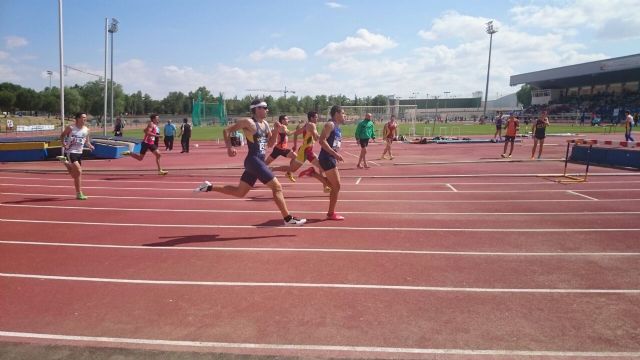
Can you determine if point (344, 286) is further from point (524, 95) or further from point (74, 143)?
point (524, 95)

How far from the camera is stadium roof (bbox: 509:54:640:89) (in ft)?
204

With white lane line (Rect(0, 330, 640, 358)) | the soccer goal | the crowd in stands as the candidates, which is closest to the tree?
the crowd in stands

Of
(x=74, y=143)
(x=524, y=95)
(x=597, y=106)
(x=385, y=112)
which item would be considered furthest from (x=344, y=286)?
(x=524, y=95)

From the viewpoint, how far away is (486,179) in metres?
13.3

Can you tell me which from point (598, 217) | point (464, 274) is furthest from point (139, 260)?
point (598, 217)

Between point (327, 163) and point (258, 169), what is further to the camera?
point (327, 163)

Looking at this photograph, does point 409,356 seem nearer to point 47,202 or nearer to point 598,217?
point 598,217

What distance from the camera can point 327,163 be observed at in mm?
7906

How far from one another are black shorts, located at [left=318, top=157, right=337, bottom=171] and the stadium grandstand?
58123 mm

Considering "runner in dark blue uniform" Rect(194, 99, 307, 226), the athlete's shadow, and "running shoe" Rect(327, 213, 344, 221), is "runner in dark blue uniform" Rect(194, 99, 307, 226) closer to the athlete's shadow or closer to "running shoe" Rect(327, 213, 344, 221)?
the athlete's shadow

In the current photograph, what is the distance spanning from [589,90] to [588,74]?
16.1 m

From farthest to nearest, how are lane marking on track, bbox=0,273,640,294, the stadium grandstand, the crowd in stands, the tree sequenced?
the tree
the stadium grandstand
the crowd in stands
lane marking on track, bbox=0,273,640,294

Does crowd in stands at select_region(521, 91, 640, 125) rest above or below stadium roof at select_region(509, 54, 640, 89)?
below

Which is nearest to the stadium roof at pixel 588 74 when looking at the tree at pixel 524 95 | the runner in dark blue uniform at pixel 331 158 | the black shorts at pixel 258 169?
the tree at pixel 524 95
